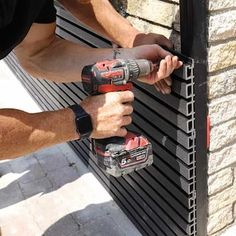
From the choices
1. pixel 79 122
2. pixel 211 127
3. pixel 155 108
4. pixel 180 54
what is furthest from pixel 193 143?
pixel 79 122

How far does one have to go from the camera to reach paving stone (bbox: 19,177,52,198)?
371cm

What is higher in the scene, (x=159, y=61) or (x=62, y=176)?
(x=159, y=61)

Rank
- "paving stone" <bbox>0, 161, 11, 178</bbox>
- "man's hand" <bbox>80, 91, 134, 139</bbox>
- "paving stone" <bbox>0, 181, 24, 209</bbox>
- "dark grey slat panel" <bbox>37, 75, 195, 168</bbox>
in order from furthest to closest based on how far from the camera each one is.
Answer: "paving stone" <bbox>0, 161, 11, 178</bbox>, "paving stone" <bbox>0, 181, 24, 209</bbox>, "dark grey slat panel" <bbox>37, 75, 195, 168</bbox>, "man's hand" <bbox>80, 91, 134, 139</bbox>

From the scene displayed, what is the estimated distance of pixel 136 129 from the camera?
9.41 feet

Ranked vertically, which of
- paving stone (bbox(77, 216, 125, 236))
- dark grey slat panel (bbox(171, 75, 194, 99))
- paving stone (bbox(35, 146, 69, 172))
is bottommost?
paving stone (bbox(77, 216, 125, 236))

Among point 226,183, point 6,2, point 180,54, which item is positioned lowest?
point 226,183

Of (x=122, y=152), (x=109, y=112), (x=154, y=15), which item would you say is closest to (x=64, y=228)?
(x=122, y=152)

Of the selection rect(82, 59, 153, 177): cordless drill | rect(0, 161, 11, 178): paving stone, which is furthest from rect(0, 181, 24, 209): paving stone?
rect(82, 59, 153, 177): cordless drill

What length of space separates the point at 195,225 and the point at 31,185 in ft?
5.56

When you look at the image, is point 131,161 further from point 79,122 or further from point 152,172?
point 152,172

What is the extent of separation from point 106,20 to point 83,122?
2.60 ft

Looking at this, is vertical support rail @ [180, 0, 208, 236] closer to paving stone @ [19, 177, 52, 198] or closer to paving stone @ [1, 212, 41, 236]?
paving stone @ [1, 212, 41, 236]

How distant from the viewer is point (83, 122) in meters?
2.09

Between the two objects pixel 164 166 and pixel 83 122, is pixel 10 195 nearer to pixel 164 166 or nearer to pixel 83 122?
pixel 164 166
